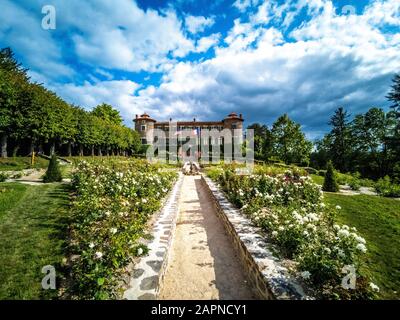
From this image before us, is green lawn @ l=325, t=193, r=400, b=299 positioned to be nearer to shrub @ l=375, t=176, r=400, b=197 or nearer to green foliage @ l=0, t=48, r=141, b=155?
shrub @ l=375, t=176, r=400, b=197

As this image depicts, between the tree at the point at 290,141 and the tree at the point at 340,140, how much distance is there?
866cm

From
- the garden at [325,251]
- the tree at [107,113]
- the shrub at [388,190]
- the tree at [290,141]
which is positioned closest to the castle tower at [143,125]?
the tree at [107,113]

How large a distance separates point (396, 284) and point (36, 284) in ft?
18.8

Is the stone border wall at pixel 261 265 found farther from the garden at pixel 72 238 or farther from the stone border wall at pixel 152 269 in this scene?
the garden at pixel 72 238

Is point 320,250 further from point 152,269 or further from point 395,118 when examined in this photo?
point 395,118

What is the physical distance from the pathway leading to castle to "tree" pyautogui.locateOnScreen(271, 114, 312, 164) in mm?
25848

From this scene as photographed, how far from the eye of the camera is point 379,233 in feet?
18.3

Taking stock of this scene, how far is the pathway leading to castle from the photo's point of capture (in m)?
3.41

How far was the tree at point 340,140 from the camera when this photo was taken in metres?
33.8

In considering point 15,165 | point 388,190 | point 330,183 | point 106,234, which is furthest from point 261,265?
point 15,165

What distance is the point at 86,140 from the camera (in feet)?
78.0

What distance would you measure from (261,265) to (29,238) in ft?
15.4

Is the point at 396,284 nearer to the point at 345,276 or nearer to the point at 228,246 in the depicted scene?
the point at 345,276

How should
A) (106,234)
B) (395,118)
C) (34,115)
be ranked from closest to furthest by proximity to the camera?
(106,234)
(34,115)
(395,118)
